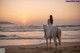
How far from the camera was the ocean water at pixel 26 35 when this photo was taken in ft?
13.8

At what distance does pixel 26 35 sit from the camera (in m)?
4.46

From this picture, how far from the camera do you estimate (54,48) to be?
4.11 metres

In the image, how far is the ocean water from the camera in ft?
13.8

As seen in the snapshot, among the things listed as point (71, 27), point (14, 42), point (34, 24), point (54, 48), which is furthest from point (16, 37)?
point (71, 27)

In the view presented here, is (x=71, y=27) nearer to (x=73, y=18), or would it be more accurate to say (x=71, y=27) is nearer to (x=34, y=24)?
(x=73, y=18)

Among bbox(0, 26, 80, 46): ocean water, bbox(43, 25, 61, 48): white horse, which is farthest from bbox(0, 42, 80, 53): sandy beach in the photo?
bbox(43, 25, 61, 48): white horse

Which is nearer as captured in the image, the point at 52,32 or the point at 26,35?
the point at 52,32

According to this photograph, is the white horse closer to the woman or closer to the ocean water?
the woman

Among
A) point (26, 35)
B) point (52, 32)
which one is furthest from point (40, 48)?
point (26, 35)

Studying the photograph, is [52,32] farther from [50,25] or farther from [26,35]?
[26,35]

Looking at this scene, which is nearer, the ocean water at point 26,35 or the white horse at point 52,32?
the white horse at point 52,32

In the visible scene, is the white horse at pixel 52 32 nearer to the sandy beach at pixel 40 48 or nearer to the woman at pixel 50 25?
the woman at pixel 50 25

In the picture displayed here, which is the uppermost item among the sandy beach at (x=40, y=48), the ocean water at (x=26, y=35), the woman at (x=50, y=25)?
the woman at (x=50, y=25)

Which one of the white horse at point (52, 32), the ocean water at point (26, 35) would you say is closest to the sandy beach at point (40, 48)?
the ocean water at point (26, 35)
